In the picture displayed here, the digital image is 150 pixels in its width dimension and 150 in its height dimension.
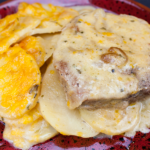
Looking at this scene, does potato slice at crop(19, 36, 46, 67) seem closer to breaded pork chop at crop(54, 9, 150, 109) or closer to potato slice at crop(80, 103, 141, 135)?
breaded pork chop at crop(54, 9, 150, 109)

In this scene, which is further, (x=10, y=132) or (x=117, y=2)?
(x=117, y=2)

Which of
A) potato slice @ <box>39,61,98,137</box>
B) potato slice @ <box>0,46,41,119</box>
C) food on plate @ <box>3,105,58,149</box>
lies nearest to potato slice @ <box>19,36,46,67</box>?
potato slice @ <box>0,46,41,119</box>


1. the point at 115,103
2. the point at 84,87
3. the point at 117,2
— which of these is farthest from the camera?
the point at 117,2

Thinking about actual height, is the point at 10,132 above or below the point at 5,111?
below

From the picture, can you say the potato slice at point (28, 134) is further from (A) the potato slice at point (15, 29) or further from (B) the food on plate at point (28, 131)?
(A) the potato slice at point (15, 29)

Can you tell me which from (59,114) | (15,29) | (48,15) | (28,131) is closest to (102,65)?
(59,114)

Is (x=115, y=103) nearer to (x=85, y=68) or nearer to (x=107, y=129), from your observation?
(x=107, y=129)

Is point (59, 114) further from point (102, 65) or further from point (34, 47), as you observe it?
point (34, 47)

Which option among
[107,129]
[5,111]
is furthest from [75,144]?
[5,111]
